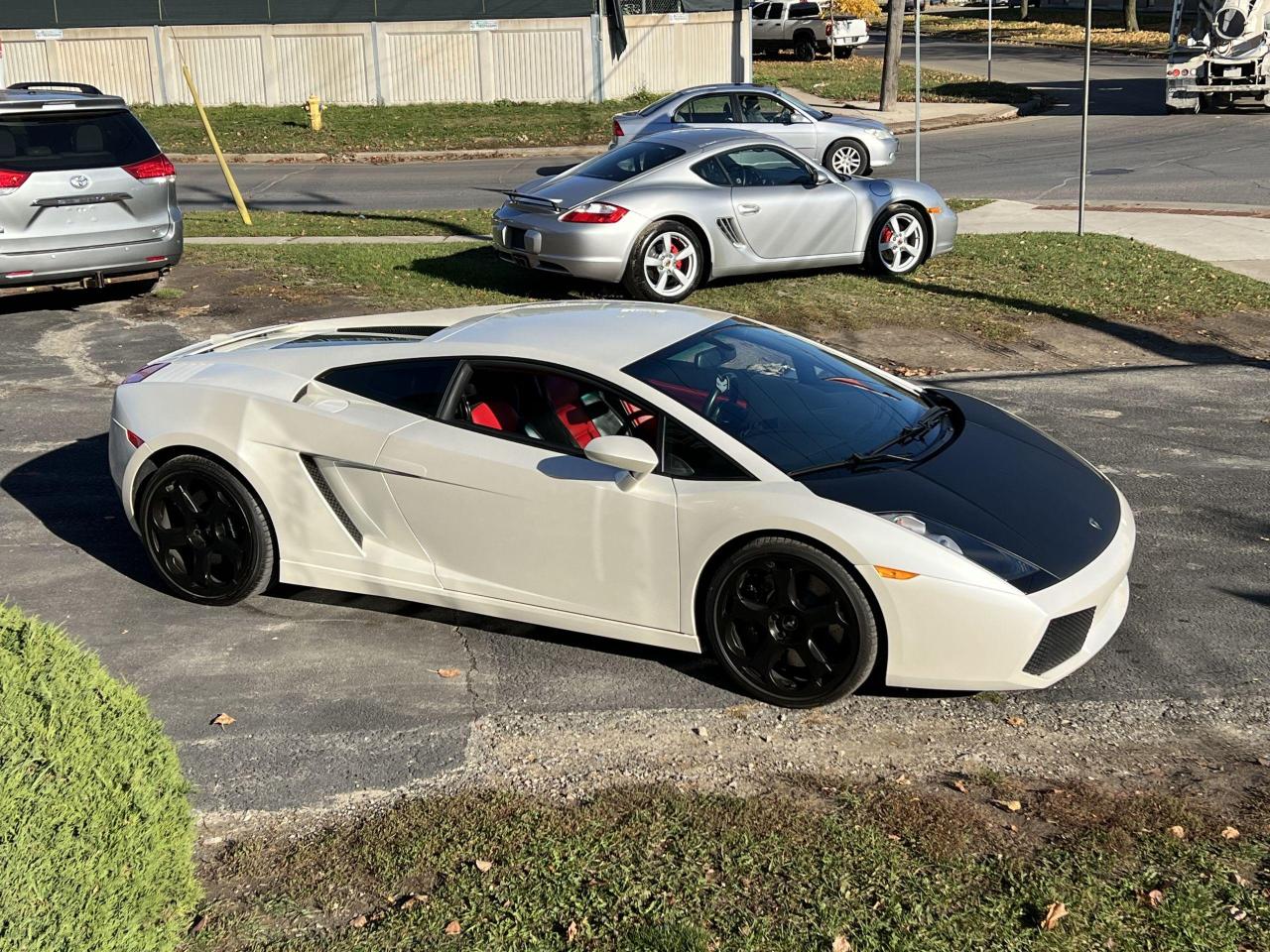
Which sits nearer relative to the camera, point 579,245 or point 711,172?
point 579,245

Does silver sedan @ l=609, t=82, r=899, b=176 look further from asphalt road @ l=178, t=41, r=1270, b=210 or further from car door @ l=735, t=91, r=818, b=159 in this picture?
asphalt road @ l=178, t=41, r=1270, b=210

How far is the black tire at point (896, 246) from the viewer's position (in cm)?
1395

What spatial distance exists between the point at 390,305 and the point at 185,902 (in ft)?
32.2

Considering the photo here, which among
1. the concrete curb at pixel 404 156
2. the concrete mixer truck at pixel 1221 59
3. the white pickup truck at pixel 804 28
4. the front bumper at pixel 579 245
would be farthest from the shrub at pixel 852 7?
the front bumper at pixel 579 245

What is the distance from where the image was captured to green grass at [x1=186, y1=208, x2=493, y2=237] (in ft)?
57.3

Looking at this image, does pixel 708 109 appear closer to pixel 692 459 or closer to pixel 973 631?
pixel 692 459

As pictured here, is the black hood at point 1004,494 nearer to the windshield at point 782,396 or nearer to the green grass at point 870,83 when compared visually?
the windshield at point 782,396

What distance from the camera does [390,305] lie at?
1298cm

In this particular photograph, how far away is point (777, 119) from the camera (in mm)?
22016

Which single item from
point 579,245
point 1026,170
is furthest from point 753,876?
point 1026,170

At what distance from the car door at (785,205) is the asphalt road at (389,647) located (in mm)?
5370

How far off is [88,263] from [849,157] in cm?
1295

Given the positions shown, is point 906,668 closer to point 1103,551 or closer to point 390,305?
point 1103,551

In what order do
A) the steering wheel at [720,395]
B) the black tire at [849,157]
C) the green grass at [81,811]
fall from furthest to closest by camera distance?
1. the black tire at [849,157]
2. the steering wheel at [720,395]
3. the green grass at [81,811]
